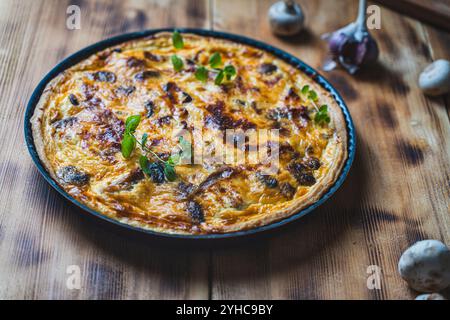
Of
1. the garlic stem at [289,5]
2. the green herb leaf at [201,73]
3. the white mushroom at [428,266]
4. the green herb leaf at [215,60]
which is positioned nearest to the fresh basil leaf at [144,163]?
the green herb leaf at [201,73]

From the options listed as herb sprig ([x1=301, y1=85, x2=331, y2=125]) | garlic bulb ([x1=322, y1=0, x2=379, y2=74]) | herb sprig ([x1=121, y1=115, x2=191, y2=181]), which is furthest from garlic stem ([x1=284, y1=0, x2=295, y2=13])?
herb sprig ([x1=121, y1=115, x2=191, y2=181])

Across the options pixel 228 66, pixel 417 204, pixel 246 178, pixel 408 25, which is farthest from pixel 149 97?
pixel 408 25

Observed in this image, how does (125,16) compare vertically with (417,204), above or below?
above

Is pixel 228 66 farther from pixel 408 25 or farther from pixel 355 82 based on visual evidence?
pixel 408 25

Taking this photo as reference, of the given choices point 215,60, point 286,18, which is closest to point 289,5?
point 286,18

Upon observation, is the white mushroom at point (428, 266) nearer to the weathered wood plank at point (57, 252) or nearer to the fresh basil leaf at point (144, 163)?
the weathered wood plank at point (57, 252)

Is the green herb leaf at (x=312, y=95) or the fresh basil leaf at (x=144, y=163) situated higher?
the green herb leaf at (x=312, y=95)

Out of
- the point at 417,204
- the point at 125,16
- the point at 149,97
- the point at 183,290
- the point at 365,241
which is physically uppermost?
the point at 125,16
